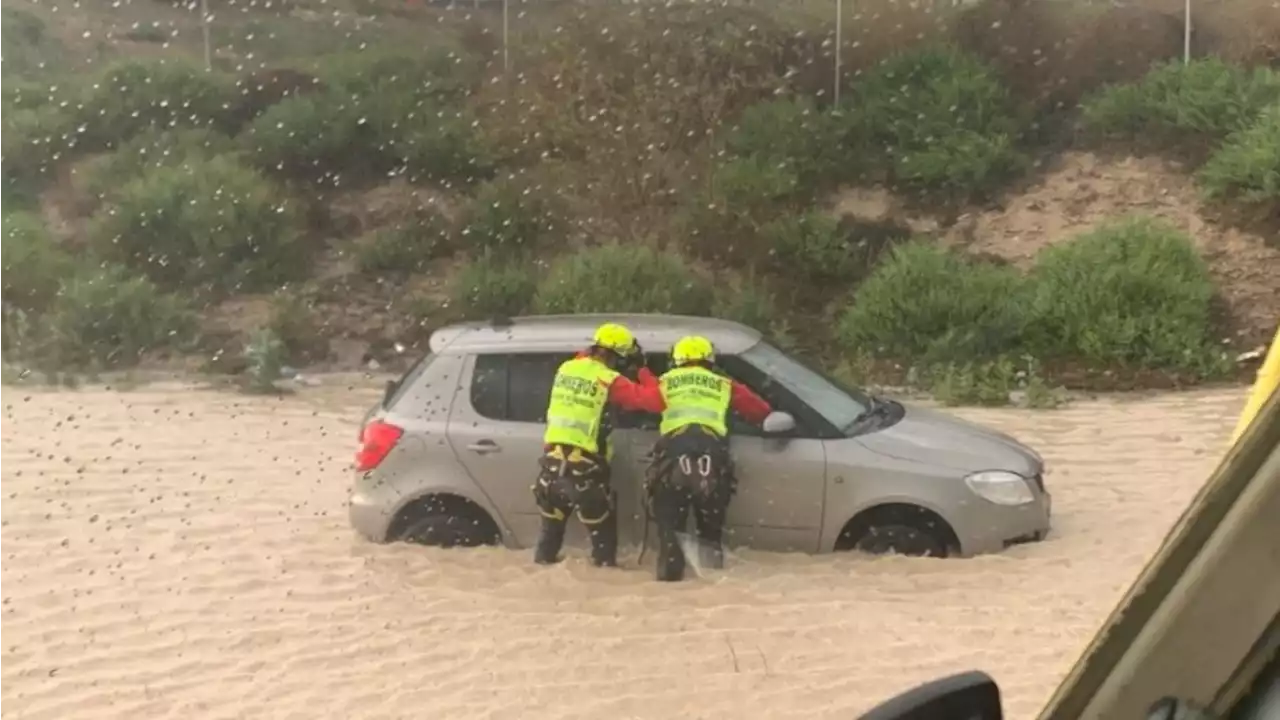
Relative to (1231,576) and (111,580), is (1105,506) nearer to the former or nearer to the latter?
(1231,576)

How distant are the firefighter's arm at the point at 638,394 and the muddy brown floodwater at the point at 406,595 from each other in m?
0.20

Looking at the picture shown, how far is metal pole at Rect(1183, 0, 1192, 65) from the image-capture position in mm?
2234

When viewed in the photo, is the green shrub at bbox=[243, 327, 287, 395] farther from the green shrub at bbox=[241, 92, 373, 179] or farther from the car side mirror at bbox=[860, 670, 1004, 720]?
the car side mirror at bbox=[860, 670, 1004, 720]

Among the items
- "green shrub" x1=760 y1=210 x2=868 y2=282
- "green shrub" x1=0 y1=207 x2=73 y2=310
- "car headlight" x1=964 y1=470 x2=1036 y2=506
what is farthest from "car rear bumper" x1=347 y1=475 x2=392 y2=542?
"car headlight" x1=964 y1=470 x2=1036 y2=506

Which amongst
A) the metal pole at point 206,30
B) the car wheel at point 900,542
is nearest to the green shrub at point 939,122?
the car wheel at point 900,542

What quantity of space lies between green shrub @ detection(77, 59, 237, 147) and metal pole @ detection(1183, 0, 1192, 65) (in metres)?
1.58

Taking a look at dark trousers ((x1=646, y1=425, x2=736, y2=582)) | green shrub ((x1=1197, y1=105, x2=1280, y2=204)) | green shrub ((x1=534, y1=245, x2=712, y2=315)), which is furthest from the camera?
green shrub ((x1=1197, y1=105, x2=1280, y2=204))

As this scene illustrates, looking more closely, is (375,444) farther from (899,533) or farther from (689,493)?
(899,533)

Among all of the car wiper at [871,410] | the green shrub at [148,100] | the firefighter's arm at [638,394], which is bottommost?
the car wiper at [871,410]

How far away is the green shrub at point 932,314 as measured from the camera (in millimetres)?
1949

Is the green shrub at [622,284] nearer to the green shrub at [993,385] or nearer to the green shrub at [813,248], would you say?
the green shrub at [813,248]

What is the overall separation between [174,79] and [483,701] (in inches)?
44.6

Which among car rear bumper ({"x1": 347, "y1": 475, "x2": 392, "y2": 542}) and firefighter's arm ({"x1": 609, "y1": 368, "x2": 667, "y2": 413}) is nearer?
firefighter's arm ({"x1": 609, "y1": 368, "x2": 667, "y2": 413})

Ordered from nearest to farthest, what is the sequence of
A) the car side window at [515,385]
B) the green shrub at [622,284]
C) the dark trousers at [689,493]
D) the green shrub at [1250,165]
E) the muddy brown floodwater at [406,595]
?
the muddy brown floodwater at [406,595]
the dark trousers at [689,493]
the car side window at [515,385]
the green shrub at [622,284]
the green shrub at [1250,165]
